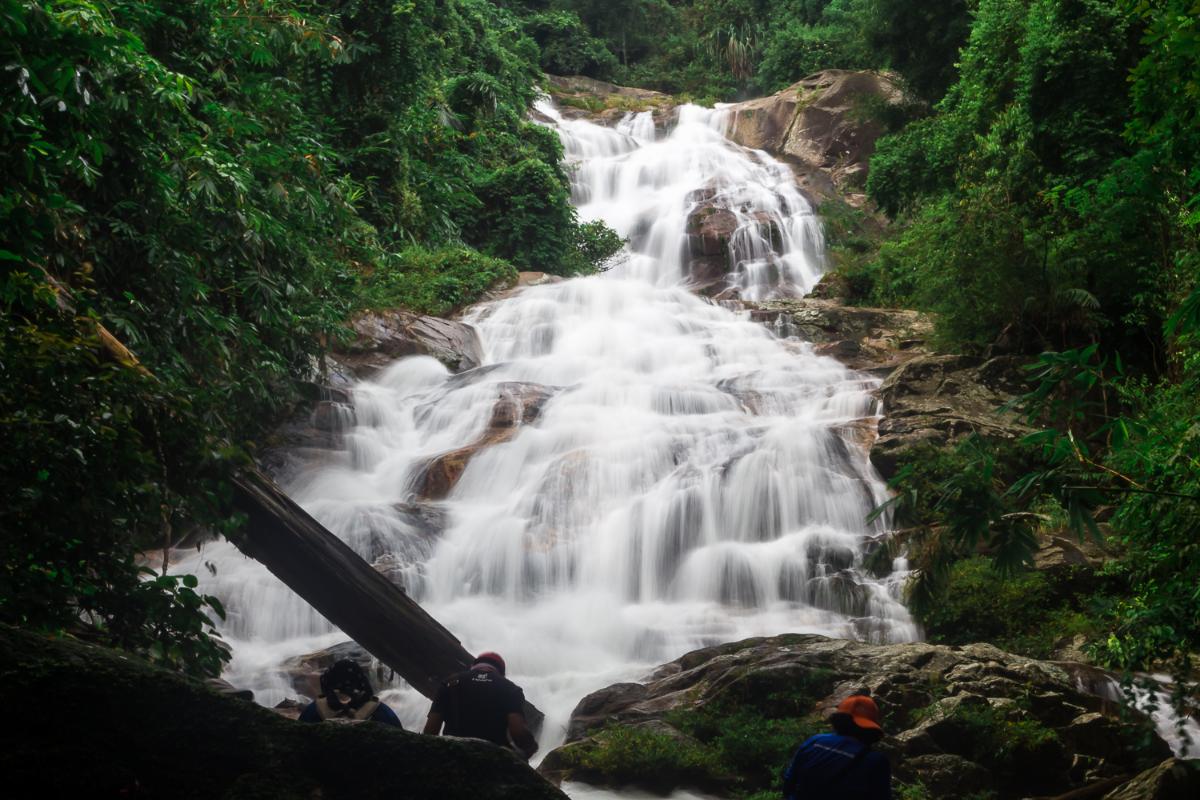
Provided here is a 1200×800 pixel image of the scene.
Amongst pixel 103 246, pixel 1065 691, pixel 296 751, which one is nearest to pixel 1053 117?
pixel 1065 691

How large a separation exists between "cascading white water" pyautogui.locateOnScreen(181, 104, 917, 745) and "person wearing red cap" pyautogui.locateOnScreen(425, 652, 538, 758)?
11.6ft

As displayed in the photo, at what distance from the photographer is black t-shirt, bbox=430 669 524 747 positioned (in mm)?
5914

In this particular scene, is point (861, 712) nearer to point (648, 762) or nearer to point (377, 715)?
point (377, 715)

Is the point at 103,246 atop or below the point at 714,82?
below

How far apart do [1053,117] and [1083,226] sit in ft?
5.60

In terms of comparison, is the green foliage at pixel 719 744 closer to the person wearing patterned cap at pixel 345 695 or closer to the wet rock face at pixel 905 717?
the wet rock face at pixel 905 717

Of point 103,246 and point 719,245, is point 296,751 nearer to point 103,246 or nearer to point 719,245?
point 103,246

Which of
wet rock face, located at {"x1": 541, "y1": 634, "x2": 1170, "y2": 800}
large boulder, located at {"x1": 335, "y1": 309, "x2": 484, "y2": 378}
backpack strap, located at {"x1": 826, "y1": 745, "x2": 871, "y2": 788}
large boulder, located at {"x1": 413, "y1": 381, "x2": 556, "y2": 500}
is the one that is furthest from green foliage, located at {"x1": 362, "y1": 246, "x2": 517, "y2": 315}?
backpack strap, located at {"x1": 826, "y1": 745, "x2": 871, "y2": 788}

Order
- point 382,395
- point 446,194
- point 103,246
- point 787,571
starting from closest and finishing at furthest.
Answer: point 103,246
point 787,571
point 382,395
point 446,194

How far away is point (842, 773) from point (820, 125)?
1182 inches

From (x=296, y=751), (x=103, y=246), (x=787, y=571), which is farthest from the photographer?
(x=787, y=571)

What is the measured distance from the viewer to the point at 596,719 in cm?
902

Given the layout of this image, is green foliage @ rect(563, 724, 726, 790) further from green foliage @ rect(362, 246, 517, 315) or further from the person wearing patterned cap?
green foliage @ rect(362, 246, 517, 315)

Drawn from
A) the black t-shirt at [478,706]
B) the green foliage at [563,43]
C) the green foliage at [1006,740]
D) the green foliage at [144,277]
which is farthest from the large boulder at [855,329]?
the green foliage at [563,43]
